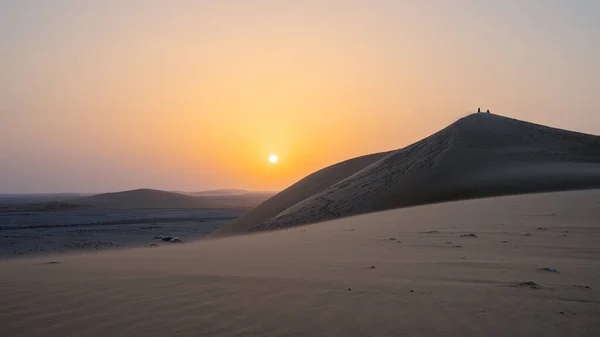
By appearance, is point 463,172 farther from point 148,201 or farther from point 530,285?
point 148,201

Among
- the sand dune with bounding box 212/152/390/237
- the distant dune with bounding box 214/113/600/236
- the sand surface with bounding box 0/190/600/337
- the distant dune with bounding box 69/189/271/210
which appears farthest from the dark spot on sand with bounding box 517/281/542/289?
the distant dune with bounding box 69/189/271/210

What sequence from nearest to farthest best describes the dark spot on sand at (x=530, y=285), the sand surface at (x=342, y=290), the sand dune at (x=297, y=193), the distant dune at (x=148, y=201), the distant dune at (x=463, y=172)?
the sand surface at (x=342, y=290)
the dark spot on sand at (x=530, y=285)
the distant dune at (x=463, y=172)
the sand dune at (x=297, y=193)
the distant dune at (x=148, y=201)

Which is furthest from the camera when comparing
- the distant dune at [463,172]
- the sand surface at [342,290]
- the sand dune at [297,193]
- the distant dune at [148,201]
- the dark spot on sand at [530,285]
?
the distant dune at [148,201]

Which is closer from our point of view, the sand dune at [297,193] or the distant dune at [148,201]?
the sand dune at [297,193]

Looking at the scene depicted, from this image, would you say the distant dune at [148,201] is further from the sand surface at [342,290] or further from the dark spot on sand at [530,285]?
the dark spot on sand at [530,285]

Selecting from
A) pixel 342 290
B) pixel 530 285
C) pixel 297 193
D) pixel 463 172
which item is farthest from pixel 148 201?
pixel 530 285

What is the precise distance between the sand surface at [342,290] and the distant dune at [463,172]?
906cm

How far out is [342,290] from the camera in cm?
551

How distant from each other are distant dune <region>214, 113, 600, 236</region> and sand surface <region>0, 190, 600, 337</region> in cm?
906

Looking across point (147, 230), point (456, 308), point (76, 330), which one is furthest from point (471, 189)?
point (147, 230)

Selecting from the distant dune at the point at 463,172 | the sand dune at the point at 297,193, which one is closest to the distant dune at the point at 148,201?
the sand dune at the point at 297,193

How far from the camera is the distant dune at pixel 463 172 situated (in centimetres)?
1833

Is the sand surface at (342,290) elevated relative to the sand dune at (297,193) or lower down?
lower down

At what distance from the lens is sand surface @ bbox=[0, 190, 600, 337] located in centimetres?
436
